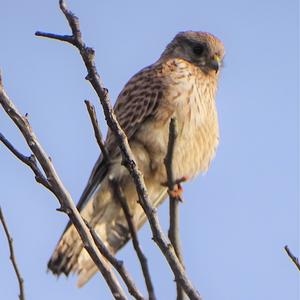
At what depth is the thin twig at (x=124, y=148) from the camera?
2680 millimetres

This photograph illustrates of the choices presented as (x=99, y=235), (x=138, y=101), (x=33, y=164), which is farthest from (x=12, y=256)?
(x=138, y=101)

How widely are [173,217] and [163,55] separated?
3.41 metres

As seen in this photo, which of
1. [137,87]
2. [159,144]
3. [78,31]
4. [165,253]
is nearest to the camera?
[78,31]

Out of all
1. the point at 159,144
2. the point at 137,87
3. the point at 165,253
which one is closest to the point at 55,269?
the point at 159,144

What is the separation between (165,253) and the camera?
9.40 feet

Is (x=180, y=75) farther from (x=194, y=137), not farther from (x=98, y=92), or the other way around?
(x=98, y=92)

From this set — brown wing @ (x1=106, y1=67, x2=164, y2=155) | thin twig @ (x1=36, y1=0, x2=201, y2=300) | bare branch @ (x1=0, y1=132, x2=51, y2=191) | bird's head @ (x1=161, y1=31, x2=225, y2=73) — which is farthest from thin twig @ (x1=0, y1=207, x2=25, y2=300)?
bird's head @ (x1=161, y1=31, x2=225, y2=73)

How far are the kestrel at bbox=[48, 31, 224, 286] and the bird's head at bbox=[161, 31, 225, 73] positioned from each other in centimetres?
44

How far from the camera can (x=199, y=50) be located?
628 centimetres

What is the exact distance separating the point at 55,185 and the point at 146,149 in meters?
2.37

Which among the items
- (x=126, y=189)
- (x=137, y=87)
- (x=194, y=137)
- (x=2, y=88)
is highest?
(x=137, y=87)

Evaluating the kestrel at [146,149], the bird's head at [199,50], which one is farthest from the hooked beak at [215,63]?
the kestrel at [146,149]

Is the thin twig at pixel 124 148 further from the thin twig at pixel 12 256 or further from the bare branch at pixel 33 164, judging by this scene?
the thin twig at pixel 12 256

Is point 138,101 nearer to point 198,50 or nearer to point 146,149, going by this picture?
point 146,149
